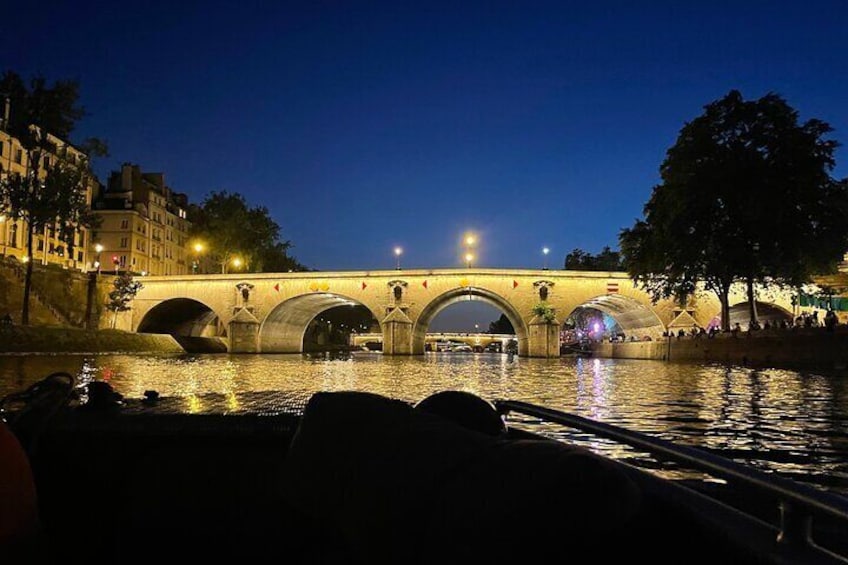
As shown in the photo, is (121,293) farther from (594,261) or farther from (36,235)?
(594,261)

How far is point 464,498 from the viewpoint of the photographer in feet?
4.03

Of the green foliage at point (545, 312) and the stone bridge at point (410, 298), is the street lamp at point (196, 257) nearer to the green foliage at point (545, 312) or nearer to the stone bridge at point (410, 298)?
the stone bridge at point (410, 298)

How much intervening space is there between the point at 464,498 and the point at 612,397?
563 inches

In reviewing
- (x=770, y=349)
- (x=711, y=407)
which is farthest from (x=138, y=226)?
(x=711, y=407)

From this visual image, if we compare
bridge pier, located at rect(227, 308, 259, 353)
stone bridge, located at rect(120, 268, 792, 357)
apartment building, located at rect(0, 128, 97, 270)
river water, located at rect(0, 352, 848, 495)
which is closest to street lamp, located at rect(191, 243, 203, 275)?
stone bridge, located at rect(120, 268, 792, 357)

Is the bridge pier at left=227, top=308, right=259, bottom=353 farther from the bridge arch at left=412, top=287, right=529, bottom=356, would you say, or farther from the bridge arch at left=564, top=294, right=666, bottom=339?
the bridge arch at left=564, top=294, right=666, bottom=339

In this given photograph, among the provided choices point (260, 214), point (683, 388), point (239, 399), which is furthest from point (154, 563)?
point (260, 214)

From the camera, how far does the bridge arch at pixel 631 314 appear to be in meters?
56.5

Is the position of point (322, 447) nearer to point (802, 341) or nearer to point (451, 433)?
point (451, 433)

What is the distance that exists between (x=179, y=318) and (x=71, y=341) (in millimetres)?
30151

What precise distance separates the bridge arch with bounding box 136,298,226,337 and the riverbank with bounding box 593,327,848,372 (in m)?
41.9

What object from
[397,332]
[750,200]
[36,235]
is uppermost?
[36,235]

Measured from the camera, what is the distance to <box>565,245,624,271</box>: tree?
105m

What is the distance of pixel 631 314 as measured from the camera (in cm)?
6272
